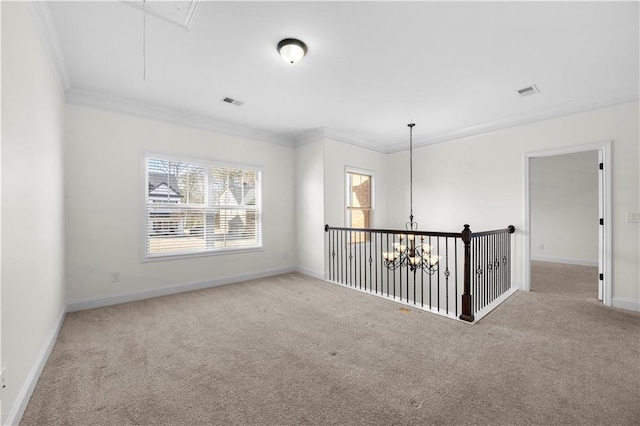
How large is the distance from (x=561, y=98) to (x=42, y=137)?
567 cm

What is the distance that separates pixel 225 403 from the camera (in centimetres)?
173

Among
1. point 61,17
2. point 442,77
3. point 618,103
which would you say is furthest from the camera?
point 618,103

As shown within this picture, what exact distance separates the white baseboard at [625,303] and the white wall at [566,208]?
3440mm

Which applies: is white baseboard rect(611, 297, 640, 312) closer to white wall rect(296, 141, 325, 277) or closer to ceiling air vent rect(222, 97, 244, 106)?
white wall rect(296, 141, 325, 277)

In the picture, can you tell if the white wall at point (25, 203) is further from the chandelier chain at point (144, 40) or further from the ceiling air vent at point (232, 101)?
the ceiling air vent at point (232, 101)

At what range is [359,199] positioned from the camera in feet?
19.1

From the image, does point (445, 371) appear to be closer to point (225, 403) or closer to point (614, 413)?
point (614, 413)

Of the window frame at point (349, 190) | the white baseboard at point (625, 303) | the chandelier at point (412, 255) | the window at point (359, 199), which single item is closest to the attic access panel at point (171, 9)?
the chandelier at point (412, 255)

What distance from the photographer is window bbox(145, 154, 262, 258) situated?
13.0ft

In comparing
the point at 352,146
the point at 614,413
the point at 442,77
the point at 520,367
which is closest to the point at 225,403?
the point at 520,367

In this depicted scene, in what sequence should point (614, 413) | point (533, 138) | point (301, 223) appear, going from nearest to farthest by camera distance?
point (614, 413) → point (533, 138) → point (301, 223)

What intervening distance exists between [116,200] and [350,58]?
11.2 feet

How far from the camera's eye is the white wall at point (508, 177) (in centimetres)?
343

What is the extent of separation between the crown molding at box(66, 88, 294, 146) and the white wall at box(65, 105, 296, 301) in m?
0.07
